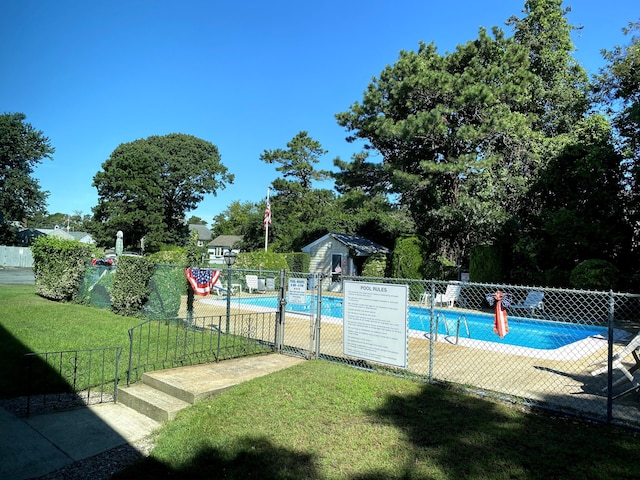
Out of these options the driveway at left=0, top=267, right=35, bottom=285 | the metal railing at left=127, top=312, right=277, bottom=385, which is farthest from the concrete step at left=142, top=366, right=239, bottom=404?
the driveway at left=0, top=267, right=35, bottom=285

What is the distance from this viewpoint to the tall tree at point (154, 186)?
146ft

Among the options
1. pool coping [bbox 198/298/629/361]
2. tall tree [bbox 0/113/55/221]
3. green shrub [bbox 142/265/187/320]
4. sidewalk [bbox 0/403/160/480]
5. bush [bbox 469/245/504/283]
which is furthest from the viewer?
tall tree [bbox 0/113/55/221]

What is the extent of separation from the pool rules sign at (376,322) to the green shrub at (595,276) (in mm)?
10535

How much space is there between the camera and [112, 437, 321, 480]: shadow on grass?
11.8 ft

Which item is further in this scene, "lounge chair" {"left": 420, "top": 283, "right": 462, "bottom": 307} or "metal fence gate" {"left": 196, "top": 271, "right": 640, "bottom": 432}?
"lounge chair" {"left": 420, "top": 283, "right": 462, "bottom": 307}

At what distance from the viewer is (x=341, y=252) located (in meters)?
25.4

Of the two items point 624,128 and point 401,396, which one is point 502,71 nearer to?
point 624,128

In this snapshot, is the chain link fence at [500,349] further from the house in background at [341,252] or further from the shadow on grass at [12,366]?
the house in background at [341,252]

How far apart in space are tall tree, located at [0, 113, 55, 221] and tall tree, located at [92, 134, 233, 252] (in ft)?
18.4

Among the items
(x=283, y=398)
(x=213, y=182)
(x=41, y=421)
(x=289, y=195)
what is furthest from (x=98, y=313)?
(x=213, y=182)

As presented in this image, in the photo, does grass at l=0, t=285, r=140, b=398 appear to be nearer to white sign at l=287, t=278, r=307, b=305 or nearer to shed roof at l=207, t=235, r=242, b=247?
white sign at l=287, t=278, r=307, b=305

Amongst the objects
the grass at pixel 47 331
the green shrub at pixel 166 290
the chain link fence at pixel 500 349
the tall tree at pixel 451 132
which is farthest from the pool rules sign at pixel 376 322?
the tall tree at pixel 451 132

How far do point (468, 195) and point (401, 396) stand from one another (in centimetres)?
1490

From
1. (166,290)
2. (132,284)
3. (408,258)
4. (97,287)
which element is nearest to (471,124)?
(408,258)
